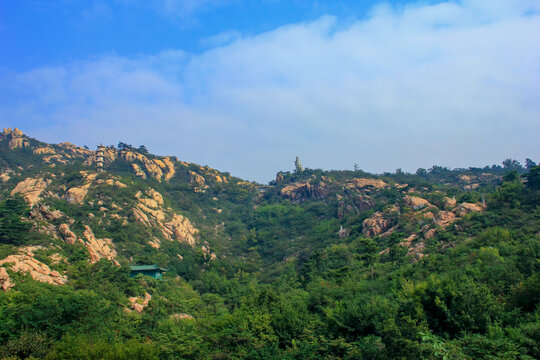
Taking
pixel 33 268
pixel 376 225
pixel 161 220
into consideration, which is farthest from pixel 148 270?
pixel 376 225

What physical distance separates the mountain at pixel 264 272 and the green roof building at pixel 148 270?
195 centimetres

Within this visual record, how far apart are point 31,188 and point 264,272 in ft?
121

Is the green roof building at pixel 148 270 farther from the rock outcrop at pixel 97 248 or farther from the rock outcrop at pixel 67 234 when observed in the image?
the rock outcrop at pixel 67 234

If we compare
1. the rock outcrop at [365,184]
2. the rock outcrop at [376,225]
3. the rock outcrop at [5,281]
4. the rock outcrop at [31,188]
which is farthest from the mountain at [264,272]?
the rock outcrop at [365,184]

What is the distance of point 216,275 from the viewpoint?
160 feet

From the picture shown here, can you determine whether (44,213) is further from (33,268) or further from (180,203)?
(180,203)

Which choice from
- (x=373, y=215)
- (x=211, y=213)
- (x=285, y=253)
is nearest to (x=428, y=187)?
(x=373, y=215)

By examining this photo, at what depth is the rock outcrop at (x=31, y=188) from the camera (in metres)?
49.5

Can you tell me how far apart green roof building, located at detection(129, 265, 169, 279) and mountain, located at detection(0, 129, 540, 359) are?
1953 mm

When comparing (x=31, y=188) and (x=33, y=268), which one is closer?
(x=33, y=268)

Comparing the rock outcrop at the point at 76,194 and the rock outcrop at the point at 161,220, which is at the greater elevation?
the rock outcrop at the point at 76,194

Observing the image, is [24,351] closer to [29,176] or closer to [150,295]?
[150,295]

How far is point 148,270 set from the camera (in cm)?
4212

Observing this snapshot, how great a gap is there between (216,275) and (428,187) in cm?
4016
